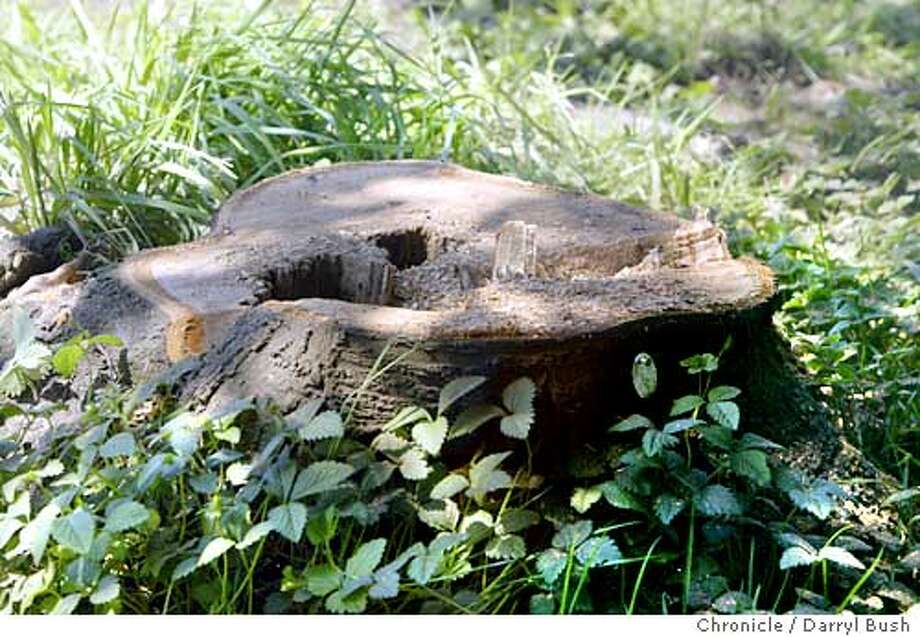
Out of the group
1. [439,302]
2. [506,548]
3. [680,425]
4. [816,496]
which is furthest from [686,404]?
[439,302]

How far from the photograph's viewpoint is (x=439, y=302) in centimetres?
282

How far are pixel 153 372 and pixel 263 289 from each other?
255mm

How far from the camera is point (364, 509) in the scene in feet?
7.63

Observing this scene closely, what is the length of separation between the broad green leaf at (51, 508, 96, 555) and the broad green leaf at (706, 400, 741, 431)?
40.4 inches

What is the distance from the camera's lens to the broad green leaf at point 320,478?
2271 millimetres

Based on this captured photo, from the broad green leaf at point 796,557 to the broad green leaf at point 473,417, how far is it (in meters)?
0.53

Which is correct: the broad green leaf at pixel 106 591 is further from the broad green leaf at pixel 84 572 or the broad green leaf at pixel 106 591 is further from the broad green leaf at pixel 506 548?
the broad green leaf at pixel 506 548

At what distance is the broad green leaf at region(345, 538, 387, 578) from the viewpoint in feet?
7.30

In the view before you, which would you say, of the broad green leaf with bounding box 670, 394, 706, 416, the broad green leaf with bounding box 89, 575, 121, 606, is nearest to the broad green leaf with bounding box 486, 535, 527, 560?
the broad green leaf with bounding box 670, 394, 706, 416

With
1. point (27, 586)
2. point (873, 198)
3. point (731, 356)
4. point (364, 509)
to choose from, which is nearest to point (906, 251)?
point (873, 198)

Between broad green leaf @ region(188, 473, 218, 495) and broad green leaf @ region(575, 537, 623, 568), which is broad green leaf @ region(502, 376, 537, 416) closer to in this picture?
broad green leaf @ region(575, 537, 623, 568)

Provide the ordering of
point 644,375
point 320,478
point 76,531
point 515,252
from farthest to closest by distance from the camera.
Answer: point 515,252, point 644,375, point 320,478, point 76,531

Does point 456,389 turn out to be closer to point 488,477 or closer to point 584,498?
point 488,477

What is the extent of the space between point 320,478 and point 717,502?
673 mm
